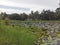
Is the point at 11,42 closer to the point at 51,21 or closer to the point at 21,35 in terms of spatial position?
the point at 21,35

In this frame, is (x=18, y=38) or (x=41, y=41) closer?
(x=18, y=38)

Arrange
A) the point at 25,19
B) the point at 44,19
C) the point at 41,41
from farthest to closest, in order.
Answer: the point at 44,19, the point at 25,19, the point at 41,41

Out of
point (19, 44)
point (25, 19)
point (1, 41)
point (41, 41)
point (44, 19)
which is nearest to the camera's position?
point (1, 41)

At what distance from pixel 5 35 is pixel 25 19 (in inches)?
227

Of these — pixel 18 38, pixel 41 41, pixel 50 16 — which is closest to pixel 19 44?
pixel 18 38

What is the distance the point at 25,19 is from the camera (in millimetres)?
11586

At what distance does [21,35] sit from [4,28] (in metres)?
0.48

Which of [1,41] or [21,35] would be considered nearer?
[1,41]

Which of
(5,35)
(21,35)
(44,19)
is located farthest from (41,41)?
(44,19)

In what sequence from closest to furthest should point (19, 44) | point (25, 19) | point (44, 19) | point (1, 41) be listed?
Result: point (1, 41) < point (19, 44) < point (25, 19) < point (44, 19)

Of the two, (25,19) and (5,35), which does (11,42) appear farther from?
(25,19)

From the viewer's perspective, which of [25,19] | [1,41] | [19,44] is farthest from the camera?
[25,19]

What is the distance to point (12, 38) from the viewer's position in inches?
231

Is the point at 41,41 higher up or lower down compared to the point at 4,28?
lower down
